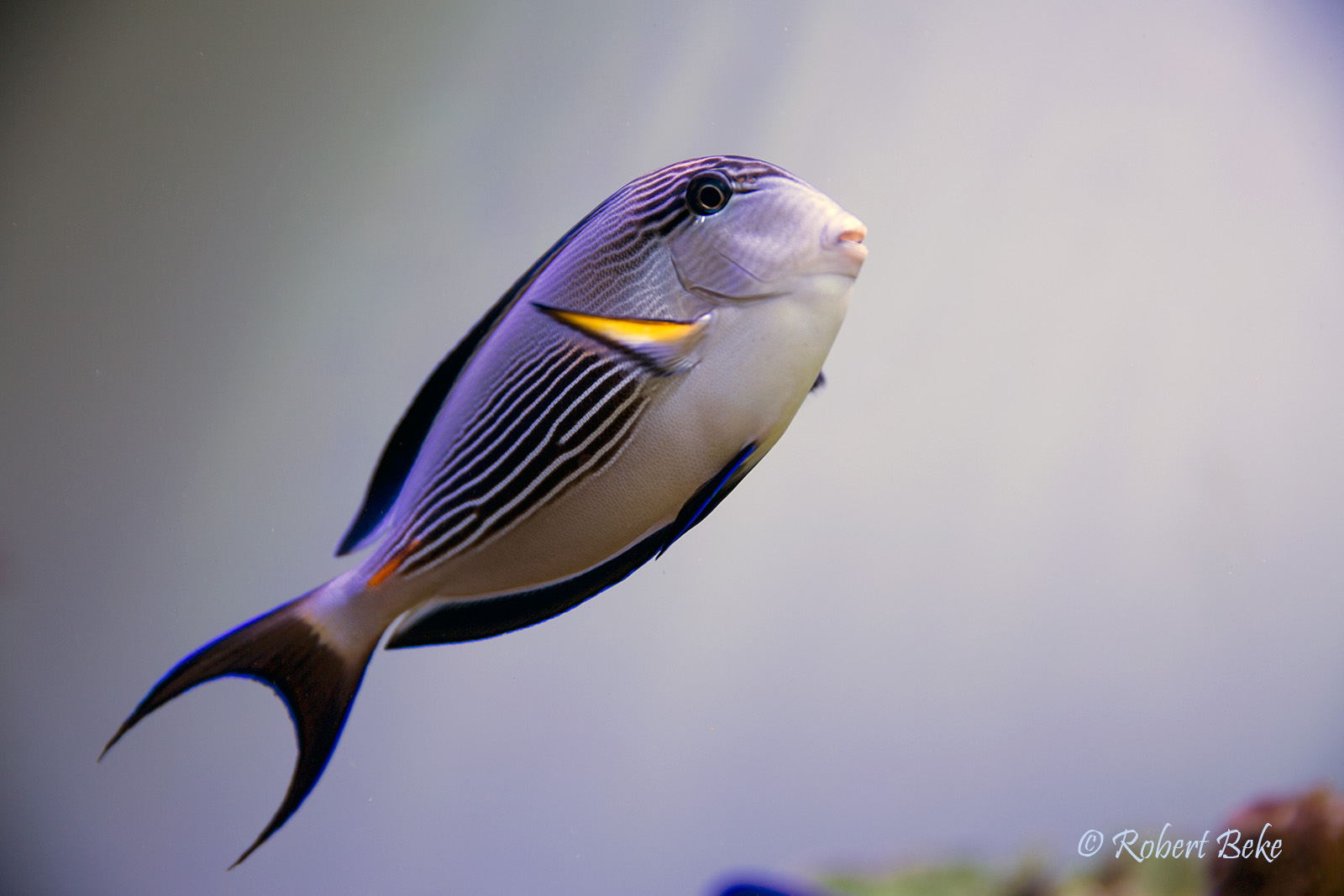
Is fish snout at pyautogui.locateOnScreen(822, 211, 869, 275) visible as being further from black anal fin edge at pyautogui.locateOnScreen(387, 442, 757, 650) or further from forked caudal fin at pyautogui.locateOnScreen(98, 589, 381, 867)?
forked caudal fin at pyautogui.locateOnScreen(98, 589, 381, 867)

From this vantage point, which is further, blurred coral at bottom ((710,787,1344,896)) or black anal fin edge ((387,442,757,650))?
blurred coral at bottom ((710,787,1344,896))

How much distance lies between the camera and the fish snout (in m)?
0.31

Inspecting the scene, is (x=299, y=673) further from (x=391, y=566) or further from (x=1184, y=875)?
(x=1184, y=875)

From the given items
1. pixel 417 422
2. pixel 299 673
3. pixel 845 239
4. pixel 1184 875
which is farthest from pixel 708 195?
pixel 1184 875

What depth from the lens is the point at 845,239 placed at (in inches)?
12.4

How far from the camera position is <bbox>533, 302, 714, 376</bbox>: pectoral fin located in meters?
0.29

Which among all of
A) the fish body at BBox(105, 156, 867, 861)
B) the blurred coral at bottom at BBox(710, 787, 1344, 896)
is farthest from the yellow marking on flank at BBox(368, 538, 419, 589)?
the blurred coral at bottom at BBox(710, 787, 1344, 896)

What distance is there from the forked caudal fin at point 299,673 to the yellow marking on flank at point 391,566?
0.11 ft

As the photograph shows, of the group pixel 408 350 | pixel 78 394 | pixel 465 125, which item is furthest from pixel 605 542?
pixel 78 394

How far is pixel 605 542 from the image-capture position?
13.1 inches

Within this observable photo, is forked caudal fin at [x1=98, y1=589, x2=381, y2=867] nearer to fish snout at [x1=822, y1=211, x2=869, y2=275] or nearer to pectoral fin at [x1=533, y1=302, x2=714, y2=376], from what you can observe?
pectoral fin at [x1=533, y1=302, x2=714, y2=376]

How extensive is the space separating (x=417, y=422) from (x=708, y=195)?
216 mm

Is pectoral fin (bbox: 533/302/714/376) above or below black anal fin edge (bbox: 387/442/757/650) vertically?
above

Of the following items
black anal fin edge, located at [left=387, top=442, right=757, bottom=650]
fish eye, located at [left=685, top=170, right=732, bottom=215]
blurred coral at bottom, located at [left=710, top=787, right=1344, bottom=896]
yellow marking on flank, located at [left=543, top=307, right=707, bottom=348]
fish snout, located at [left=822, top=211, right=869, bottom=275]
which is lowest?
blurred coral at bottom, located at [left=710, top=787, right=1344, bottom=896]
